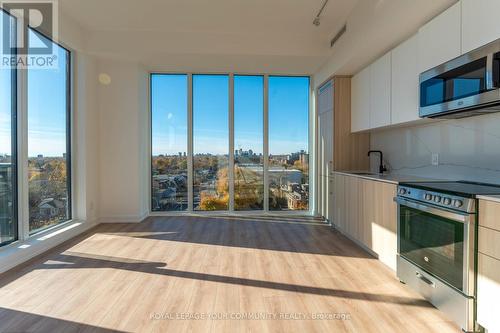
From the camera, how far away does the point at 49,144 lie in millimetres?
3891

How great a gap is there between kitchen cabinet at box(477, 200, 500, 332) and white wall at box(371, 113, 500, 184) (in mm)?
863

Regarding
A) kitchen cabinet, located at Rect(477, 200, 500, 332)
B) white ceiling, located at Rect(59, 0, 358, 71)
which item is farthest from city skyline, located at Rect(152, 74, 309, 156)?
kitchen cabinet, located at Rect(477, 200, 500, 332)

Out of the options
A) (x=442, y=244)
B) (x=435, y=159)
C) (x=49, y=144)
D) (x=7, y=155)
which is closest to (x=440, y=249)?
(x=442, y=244)

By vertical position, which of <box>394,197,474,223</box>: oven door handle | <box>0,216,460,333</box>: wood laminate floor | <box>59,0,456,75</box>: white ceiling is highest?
<box>59,0,456,75</box>: white ceiling

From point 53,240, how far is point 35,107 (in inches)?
67.2

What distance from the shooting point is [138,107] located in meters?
4.97

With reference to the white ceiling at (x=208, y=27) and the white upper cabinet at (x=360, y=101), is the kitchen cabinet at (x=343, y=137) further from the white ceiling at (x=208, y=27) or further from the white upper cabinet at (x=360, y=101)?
the white ceiling at (x=208, y=27)

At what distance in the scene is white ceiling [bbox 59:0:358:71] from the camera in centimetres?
A: 367

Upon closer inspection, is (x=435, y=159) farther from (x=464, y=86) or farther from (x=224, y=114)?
(x=224, y=114)

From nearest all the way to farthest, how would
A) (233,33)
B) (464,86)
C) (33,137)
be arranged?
1. (464,86)
2. (33,137)
3. (233,33)

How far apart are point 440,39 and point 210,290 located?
296cm

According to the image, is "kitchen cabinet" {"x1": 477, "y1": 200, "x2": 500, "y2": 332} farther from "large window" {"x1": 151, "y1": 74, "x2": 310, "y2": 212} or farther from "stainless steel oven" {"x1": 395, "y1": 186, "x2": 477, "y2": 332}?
"large window" {"x1": 151, "y1": 74, "x2": 310, "y2": 212}

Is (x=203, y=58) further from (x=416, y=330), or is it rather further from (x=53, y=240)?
(x=416, y=330)

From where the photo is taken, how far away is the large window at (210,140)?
562cm
